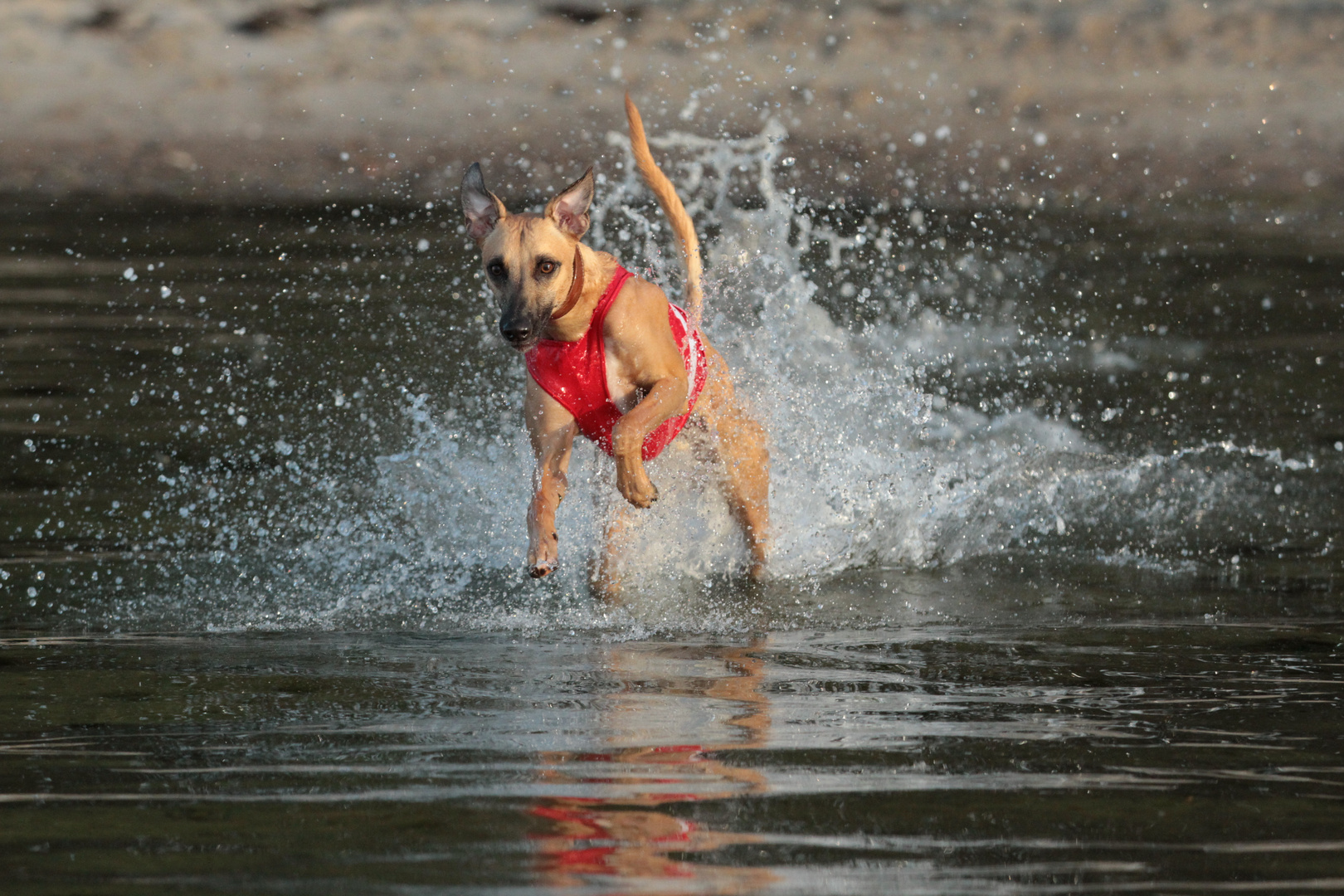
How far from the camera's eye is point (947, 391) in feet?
31.0

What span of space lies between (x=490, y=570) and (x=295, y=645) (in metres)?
1.31

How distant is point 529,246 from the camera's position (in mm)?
5359

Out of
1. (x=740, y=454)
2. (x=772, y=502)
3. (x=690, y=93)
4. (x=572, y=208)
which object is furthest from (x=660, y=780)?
(x=690, y=93)

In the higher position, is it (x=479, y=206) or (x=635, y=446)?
(x=479, y=206)

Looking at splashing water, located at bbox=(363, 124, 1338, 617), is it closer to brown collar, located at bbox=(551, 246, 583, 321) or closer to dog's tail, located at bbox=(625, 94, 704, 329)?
dog's tail, located at bbox=(625, 94, 704, 329)

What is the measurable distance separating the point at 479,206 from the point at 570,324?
498mm

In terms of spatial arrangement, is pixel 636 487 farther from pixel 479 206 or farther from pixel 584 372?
pixel 479 206

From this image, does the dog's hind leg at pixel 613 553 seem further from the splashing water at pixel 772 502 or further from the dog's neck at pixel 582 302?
the dog's neck at pixel 582 302

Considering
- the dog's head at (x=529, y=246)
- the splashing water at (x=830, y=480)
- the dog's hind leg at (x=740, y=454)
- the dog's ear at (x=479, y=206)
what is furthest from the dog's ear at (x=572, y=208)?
the splashing water at (x=830, y=480)

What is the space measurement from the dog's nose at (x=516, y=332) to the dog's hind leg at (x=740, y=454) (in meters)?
1.39

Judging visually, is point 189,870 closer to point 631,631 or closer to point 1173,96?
point 631,631

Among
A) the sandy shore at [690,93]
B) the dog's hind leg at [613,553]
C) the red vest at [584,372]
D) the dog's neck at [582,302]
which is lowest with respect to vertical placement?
the dog's hind leg at [613,553]

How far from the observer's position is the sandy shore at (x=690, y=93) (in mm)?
17984

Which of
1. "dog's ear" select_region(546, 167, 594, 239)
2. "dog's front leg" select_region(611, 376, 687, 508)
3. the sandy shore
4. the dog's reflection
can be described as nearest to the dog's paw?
"dog's front leg" select_region(611, 376, 687, 508)
